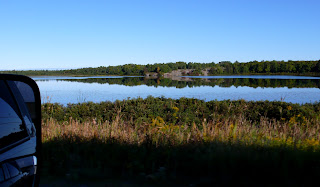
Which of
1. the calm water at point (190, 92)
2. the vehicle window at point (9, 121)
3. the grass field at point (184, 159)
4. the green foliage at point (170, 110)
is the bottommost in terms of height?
the calm water at point (190, 92)

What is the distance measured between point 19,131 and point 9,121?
5.5 inches

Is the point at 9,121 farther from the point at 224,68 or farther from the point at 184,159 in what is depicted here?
the point at 224,68

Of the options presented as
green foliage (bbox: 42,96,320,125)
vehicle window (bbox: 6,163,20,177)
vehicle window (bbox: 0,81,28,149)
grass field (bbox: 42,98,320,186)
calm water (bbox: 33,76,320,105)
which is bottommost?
calm water (bbox: 33,76,320,105)

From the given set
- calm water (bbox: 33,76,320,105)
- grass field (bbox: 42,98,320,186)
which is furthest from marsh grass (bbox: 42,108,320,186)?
calm water (bbox: 33,76,320,105)

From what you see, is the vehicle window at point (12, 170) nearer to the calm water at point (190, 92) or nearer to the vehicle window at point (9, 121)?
the vehicle window at point (9, 121)

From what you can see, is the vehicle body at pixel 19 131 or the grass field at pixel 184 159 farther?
the grass field at pixel 184 159

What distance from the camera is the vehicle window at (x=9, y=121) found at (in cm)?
167

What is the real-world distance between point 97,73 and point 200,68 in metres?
62.0

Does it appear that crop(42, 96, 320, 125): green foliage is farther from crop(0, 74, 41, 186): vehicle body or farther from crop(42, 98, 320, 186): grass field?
crop(0, 74, 41, 186): vehicle body

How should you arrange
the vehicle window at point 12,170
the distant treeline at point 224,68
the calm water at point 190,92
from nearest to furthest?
the vehicle window at point 12,170 → the calm water at point 190,92 → the distant treeline at point 224,68

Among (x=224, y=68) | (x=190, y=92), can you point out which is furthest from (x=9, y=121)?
(x=224, y=68)

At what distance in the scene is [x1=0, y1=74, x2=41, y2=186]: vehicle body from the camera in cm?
155

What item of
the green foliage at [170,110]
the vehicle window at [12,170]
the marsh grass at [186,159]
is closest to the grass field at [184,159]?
the marsh grass at [186,159]

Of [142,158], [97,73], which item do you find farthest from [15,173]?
[97,73]
